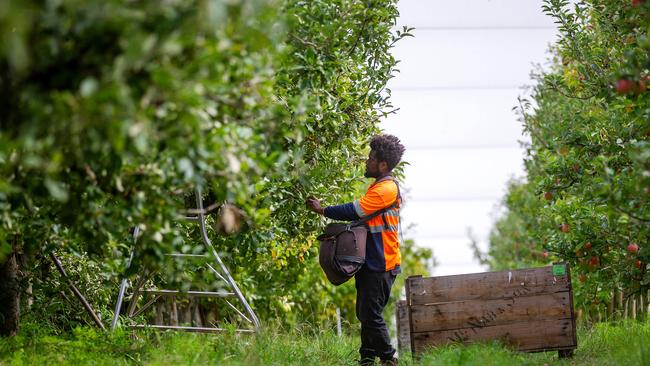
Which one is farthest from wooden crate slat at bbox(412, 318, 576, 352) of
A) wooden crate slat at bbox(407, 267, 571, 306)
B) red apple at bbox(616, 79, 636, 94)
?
red apple at bbox(616, 79, 636, 94)

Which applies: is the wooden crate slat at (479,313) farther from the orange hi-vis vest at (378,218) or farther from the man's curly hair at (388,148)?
the man's curly hair at (388,148)

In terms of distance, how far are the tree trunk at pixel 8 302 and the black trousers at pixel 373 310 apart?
88.9 inches

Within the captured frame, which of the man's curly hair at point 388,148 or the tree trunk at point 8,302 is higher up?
the man's curly hair at point 388,148

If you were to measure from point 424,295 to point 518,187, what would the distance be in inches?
359

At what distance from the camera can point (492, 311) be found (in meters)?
5.66

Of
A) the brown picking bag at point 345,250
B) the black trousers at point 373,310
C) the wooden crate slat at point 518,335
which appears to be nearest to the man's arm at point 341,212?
the brown picking bag at point 345,250

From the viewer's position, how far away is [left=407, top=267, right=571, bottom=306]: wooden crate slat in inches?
223

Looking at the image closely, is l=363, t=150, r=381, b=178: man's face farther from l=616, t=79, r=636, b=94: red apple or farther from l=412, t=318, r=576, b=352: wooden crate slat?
l=616, t=79, r=636, b=94: red apple

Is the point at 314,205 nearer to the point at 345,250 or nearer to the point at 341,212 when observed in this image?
the point at 341,212

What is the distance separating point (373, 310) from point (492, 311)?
0.93 meters

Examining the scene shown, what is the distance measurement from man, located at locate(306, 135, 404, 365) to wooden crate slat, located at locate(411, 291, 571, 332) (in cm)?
40

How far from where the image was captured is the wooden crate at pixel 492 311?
18.5 feet

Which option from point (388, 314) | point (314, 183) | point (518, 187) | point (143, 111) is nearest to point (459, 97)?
point (518, 187)

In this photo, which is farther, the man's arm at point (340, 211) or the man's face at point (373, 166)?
the man's face at point (373, 166)
